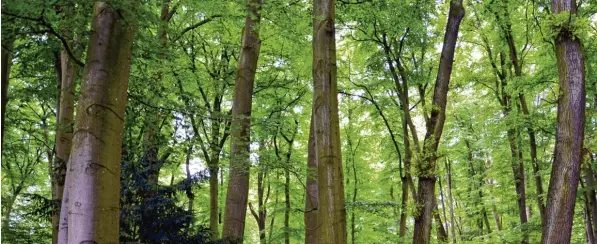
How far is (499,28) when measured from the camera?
12383 millimetres

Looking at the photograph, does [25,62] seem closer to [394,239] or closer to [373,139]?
[373,139]

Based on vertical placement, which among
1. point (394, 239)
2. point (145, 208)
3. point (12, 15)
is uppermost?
point (12, 15)

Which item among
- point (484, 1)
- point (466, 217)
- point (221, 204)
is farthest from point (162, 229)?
point (466, 217)

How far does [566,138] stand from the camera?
6.34 meters

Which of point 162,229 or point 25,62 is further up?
point 25,62

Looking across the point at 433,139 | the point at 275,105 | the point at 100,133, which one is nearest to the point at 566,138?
the point at 433,139

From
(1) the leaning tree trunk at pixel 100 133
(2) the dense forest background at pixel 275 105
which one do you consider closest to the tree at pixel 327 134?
(2) the dense forest background at pixel 275 105

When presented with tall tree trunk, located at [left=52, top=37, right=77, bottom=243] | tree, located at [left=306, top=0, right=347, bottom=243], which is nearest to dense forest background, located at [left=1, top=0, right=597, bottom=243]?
tall tree trunk, located at [left=52, top=37, right=77, bottom=243]

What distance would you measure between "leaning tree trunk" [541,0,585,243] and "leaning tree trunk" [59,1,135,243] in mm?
5495

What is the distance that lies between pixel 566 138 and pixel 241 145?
4743 mm

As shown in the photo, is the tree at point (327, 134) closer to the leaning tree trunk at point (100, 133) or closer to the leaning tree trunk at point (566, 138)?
the leaning tree trunk at point (100, 133)

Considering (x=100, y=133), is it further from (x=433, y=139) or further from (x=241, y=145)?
(x=433, y=139)

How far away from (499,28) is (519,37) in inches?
51.3

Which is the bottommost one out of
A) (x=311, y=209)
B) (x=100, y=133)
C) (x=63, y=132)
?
(x=311, y=209)
